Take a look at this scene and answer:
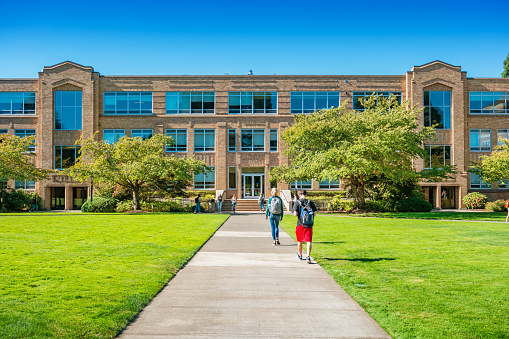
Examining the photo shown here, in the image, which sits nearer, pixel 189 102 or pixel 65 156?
pixel 65 156

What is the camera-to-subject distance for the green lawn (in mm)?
5879

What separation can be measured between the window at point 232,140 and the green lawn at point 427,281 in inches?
1164

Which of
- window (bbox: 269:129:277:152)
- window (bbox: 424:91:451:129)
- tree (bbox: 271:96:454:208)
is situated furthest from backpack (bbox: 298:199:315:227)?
window (bbox: 424:91:451:129)

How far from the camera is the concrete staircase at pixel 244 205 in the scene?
134ft

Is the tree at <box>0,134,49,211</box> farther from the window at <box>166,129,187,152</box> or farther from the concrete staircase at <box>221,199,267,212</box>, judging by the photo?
the concrete staircase at <box>221,199,267,212</box>

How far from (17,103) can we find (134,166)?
66.8 ft

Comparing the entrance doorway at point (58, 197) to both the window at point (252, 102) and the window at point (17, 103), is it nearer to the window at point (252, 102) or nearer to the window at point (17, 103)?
the window at point (17, 103)

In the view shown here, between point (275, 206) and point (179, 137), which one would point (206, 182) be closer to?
point (179, 137)

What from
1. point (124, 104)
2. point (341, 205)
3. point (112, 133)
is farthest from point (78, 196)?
point (341, 205)

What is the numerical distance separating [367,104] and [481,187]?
677 inches

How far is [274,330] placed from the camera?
5.64 meters

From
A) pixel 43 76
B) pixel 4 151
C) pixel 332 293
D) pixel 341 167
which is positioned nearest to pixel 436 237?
pixel 332 293

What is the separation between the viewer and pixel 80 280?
322 inches

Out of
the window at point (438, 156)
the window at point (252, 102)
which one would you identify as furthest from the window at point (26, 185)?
the window at point (438, 156)
